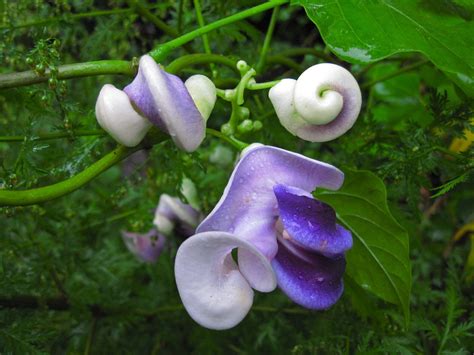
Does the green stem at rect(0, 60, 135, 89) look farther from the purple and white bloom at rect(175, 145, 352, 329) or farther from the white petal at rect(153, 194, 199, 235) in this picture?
the white petal at rect(153, 194, 199, 235)

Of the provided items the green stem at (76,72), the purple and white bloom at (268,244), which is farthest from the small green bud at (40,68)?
→ the purple and white bloom at (268,244)

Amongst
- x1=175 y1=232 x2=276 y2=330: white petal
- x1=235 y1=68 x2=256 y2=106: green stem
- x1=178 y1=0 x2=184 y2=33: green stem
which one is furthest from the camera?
x1=178 y1=0 x2=184 y2=33: green stem

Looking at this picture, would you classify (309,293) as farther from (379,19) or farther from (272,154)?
(379,19)

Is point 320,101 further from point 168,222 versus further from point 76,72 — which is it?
point 168,222

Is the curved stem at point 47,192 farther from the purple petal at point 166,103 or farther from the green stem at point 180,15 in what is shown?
the green stem at point 180,15

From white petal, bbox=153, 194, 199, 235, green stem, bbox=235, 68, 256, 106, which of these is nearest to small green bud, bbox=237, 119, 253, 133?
green stem, bbox=235, 68, 256, 106

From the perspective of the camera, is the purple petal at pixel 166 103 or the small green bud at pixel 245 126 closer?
the purple petal at pixel 166 103
